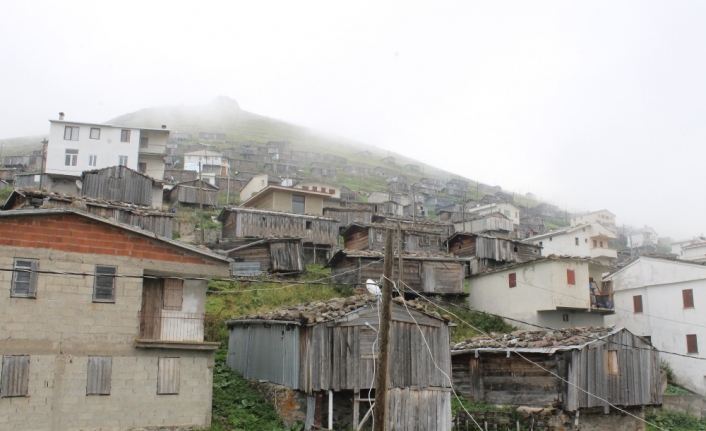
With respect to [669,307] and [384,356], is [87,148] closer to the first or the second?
[669,307]

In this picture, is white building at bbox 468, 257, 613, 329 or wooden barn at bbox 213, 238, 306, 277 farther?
wooden barn at bbox 213, 238, 306, 277

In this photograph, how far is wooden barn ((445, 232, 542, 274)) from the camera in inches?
2074

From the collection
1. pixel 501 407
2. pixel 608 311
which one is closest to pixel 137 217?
pixel 501 407

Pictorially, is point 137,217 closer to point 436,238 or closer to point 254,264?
point 254,264

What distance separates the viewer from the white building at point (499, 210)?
94062 mm

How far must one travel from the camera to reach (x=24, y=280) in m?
19.2

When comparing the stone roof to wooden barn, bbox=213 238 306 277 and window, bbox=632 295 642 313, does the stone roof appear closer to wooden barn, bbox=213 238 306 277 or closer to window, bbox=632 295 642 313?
window, bbox=632 295 642 313

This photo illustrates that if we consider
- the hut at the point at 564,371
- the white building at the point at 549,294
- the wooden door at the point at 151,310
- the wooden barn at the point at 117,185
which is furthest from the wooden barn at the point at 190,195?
the wooden door at the point at 151,310

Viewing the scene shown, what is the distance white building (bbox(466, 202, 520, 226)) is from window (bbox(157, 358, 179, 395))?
75.0m

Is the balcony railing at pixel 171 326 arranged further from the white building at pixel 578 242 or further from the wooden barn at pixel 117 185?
the white building at pixel 578 242

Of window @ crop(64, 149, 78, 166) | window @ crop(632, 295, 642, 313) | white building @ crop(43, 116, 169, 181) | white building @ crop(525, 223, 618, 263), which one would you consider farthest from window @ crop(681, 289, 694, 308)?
window @ crop(64, 149, 78, 166)

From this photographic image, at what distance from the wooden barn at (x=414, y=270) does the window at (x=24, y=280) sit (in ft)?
77.3

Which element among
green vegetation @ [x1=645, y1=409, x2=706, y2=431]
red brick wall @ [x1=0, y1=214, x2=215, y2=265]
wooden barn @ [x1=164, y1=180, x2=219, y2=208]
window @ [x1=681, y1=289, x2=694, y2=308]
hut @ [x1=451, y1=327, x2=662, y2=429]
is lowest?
green vegetation @ [x1=645, y1=409, x2=706, y2=431]

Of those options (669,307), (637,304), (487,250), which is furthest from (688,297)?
(487,250)
